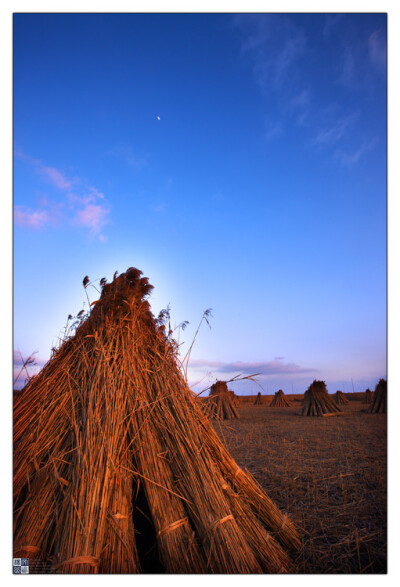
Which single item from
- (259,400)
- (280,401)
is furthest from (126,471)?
(259,400)

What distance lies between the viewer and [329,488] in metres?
4.82

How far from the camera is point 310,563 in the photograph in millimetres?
2664

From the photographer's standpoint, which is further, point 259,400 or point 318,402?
point 259,400

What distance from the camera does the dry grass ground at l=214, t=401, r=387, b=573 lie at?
2.83 meters

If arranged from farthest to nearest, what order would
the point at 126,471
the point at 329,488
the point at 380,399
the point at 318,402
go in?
the point at 318,402, the point at 380,399, the point at 329,488, the point at 126,471

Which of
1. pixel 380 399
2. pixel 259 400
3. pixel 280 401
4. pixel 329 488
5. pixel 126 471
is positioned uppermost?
pixel 126 471

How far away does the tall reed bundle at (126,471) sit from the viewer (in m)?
2.09

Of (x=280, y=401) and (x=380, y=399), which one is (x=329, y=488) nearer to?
(x=380, y=399)

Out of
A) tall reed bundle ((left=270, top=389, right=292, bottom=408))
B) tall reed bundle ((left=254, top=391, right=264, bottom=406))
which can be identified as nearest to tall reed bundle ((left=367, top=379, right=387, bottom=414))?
tall reed bundle ((left=270, top=389, right=292, bottom=408))

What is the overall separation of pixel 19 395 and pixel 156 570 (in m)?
1.67

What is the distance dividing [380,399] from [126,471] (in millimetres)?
15720

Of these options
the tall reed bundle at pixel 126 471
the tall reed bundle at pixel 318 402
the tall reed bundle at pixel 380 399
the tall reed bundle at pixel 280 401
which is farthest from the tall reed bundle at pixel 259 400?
the tall reed bundle at pixel 126 471
